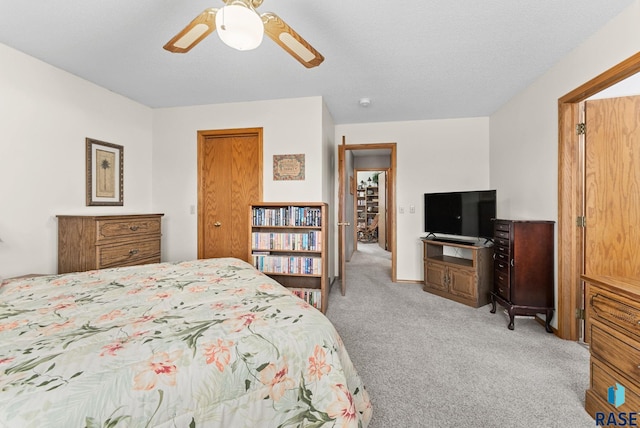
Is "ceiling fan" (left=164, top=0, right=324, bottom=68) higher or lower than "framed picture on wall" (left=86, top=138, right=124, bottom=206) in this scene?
higher

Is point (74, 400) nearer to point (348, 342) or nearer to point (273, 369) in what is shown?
point (273, 369)

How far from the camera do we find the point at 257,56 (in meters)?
2.26

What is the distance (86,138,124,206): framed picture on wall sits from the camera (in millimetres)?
2742

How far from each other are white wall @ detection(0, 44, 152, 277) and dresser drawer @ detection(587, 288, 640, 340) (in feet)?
13.3

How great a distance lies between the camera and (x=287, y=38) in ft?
4.96

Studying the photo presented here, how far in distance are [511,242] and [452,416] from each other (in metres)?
1.73

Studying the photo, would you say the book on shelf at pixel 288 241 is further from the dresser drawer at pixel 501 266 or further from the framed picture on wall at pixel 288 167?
the dresser drawer at pixel 501 266

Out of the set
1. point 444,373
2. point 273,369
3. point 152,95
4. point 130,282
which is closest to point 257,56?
point 152,95

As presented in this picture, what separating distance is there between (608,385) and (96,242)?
Result: 360 cm

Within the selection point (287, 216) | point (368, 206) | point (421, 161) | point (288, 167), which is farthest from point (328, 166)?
point (368, 206)

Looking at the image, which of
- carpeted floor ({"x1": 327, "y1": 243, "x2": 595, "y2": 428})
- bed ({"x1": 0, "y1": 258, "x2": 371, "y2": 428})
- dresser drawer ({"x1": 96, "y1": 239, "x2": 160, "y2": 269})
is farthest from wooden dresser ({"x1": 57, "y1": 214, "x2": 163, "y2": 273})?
carpeted floor ({"x1": 327, "y1": 243, "x2": 595, "y2": 428})

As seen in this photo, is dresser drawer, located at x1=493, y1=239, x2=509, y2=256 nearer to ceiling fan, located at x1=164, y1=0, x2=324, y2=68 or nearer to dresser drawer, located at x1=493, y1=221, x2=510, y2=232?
dresser drawer, located at x1=493, y1=221, x2=510, y2=232

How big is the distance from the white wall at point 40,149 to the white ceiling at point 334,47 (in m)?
0.19

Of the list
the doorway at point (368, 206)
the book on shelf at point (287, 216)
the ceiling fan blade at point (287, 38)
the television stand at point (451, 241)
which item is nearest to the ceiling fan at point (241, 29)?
the ceiling fan blade at point (287, 38)
